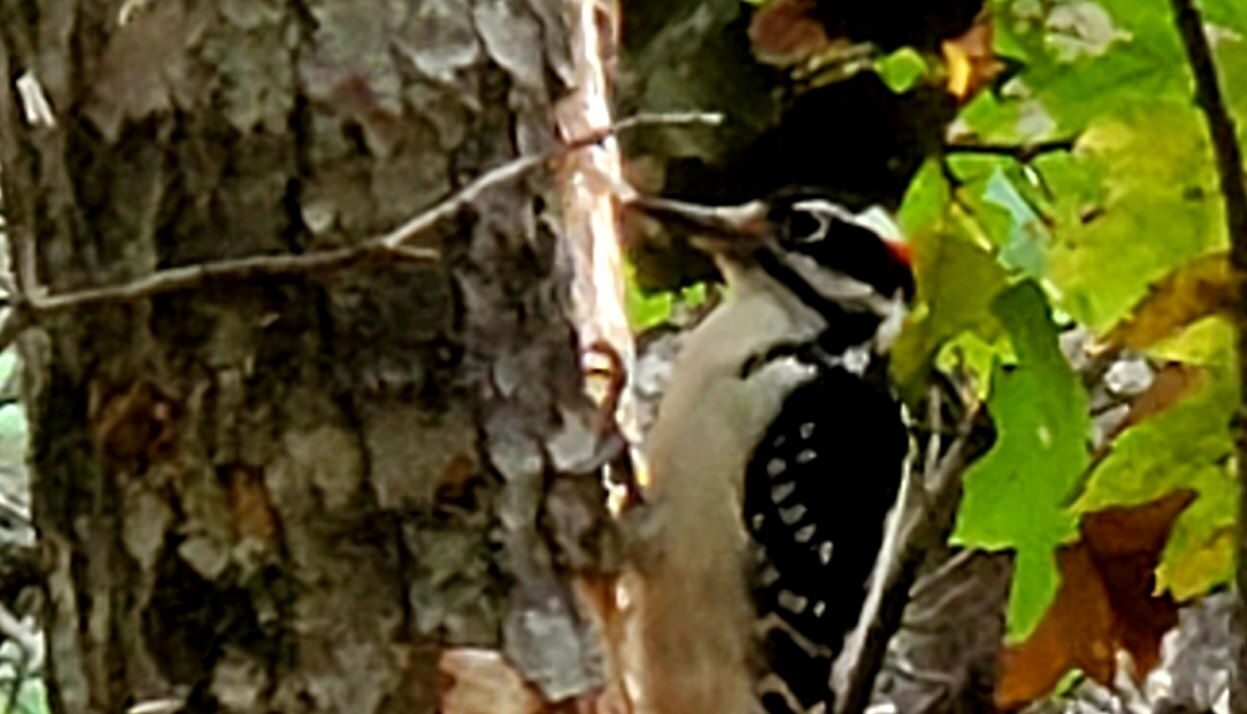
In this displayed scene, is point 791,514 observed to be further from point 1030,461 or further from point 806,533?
point 1030,461

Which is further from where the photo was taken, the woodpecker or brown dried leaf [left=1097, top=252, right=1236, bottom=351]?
the woodpecker

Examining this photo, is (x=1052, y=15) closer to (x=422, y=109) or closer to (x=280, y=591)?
(x=422, y=109)

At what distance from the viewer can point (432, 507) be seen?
1337mm

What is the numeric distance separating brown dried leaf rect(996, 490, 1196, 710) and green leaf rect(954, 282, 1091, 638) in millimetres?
13

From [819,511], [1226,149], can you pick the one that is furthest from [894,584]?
[1226,149]

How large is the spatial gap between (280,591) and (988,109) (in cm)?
50

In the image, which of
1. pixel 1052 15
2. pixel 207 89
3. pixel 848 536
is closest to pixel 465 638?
pixel 207 89

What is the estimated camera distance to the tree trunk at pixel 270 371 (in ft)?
4.33

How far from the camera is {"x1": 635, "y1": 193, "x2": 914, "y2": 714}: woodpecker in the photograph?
6.02 ft

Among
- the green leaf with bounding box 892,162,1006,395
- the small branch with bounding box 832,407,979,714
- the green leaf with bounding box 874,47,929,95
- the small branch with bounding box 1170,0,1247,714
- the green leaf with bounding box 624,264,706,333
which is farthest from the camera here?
the green leaf with bounding box 624,264,706,333

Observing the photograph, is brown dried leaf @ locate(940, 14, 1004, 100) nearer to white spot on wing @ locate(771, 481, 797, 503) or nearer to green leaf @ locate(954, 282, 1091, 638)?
green leaf @ locate(954, 282, 1091, 638)

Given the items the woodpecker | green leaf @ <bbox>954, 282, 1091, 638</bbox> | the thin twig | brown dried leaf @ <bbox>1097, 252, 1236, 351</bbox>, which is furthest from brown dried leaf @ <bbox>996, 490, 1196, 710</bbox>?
the woodpecker

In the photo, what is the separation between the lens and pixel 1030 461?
1.22 m

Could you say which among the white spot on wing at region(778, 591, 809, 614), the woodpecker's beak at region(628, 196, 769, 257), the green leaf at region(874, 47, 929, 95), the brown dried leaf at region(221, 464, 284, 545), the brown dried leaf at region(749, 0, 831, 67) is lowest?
the white spot on wing at region(778, 591, 809, 614)
